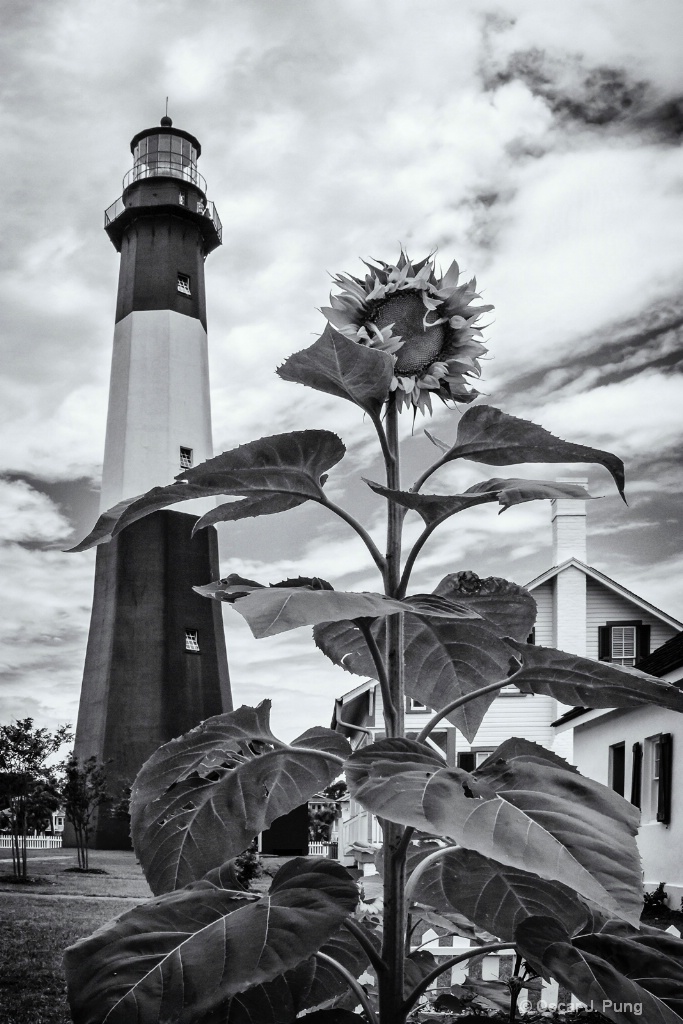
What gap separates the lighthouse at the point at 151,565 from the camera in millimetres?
21328

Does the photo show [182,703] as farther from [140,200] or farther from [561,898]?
[561,898]

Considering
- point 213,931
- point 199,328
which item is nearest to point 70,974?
point 213,931

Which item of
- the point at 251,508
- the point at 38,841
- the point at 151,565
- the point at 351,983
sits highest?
the point at 151,565

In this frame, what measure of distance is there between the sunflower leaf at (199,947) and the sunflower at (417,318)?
2.13ft

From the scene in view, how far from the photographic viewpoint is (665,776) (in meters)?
11.5

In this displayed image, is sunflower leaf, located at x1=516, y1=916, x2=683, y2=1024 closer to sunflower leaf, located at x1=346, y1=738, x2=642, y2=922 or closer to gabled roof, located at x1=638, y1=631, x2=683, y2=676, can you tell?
sunflower leaf, located at x1=346, y1=738, x2=642, y2=922

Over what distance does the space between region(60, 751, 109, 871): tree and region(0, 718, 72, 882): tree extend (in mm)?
438

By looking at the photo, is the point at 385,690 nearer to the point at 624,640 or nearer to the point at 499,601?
the point at 499,601

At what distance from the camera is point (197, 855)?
1.20 meters

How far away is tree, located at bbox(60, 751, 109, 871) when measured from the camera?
18.9m

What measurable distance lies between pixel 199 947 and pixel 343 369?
2.21 feet

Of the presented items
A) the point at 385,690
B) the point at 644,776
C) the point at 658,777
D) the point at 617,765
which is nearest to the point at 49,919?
the point at 658,777

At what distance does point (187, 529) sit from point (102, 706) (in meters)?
4.36

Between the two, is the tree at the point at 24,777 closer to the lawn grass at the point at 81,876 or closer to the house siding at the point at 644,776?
the lawn grass at the point at 81,876
